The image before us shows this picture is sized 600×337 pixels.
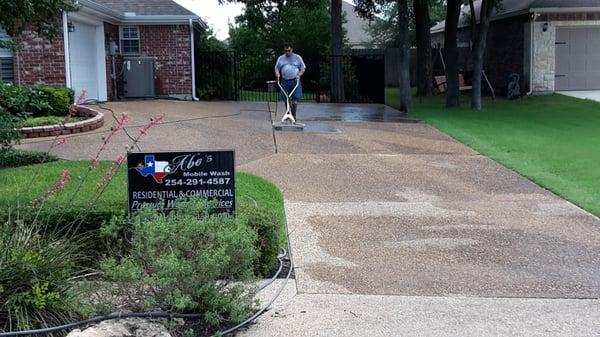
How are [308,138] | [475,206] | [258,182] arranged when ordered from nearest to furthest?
[475,206], [258,182], [308,138]

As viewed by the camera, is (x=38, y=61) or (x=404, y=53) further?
(x=404, y=53)

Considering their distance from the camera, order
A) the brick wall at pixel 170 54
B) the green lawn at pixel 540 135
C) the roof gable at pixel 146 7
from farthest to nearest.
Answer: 1. the brick wall at pixel 170 54
2. the roof gable at pixel 146 7
3. the green lawn at pixel 540 135

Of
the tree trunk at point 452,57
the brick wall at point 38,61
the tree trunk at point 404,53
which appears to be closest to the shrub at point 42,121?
the brick wall at point 38,61

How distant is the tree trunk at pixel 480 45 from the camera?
19.3 m

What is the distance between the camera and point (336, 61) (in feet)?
76.6

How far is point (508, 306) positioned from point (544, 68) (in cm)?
2099

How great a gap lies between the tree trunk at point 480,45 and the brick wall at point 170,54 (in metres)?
8.79

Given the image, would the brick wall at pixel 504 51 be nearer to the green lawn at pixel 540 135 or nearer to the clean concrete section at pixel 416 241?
the green lawn at pixel 540 135

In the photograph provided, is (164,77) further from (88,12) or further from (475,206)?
(475,206)

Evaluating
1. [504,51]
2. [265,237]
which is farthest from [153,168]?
[504,51]

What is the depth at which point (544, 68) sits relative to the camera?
2444cm

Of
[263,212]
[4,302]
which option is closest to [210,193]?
[263,212]

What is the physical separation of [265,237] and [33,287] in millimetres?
1957

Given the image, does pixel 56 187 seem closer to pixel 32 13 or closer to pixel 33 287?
pixel 33 287
